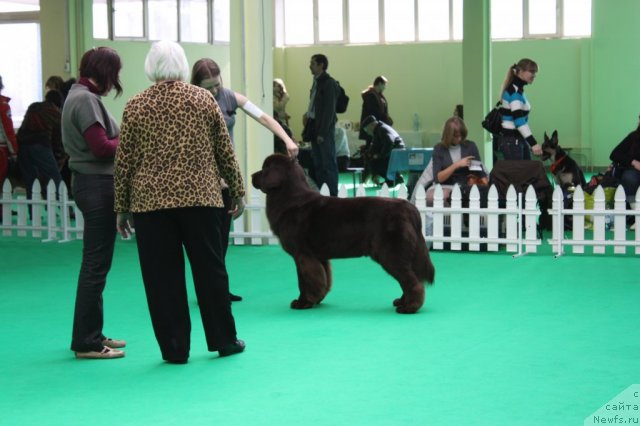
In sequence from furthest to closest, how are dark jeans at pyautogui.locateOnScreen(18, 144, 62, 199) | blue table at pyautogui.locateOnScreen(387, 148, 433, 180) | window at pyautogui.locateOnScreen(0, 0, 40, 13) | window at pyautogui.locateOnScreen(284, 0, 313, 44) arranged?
1. window at pyautogui.locateOnScreen(284, 0, 313, 44)
2. window at pyautogui.locateOnScreen(0, 0, 40, 13)
3. blue table at pyautogui.locateOnScreen(387, 148, 433, 180)
4. dark jeans at pyautogui.locateOnScreen(18, 144, 62, 199)

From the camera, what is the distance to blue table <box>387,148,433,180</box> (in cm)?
1251

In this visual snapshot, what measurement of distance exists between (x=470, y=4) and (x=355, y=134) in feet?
27.9

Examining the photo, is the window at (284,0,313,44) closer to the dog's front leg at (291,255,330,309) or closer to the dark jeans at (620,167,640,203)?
the dark jeans at (620,167,640,203)

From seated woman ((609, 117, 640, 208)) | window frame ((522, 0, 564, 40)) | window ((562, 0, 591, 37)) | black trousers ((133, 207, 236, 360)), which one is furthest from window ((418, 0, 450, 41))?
black trousers ((133, 207, 236, 360))

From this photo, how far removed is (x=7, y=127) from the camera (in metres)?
11.1

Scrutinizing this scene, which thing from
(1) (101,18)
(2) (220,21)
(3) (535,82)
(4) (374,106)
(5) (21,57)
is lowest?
(4) (374,106)

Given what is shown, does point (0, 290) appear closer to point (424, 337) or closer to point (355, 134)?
point (424, 337)

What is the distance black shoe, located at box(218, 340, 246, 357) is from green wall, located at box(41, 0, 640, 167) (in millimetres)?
12439

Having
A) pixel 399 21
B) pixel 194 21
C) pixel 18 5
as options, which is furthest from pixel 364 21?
pixel 18 5

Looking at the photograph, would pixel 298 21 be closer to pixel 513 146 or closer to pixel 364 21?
pixel 364 21

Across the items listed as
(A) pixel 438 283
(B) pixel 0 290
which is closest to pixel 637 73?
(A) pixel 438 283

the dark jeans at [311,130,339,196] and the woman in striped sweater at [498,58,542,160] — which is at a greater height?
the woman in striped sweater at [498,58,542,160]

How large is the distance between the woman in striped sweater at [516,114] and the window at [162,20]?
908cm

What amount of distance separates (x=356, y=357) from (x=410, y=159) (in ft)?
25.2
